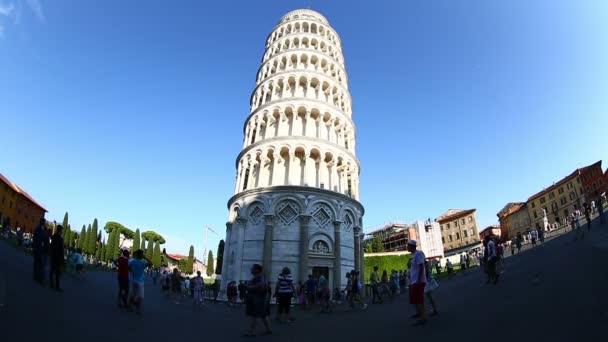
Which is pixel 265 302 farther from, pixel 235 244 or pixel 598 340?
pixel 235 244

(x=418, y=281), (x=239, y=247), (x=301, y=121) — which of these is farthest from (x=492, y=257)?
(x=301, y=121)

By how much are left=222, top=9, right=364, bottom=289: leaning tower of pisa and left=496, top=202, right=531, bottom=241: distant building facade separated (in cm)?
6153

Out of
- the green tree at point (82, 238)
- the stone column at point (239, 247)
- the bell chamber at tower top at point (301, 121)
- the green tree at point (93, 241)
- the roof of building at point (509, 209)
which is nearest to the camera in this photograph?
the stone column at point (239, 247)

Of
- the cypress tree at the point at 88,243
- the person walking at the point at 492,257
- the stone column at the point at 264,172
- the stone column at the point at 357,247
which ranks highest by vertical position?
the stone column at the point at 264,172

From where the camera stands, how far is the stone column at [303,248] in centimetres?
2428

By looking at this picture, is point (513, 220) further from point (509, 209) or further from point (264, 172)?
point (264, 172)

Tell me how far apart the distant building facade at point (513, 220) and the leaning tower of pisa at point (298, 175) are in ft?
202

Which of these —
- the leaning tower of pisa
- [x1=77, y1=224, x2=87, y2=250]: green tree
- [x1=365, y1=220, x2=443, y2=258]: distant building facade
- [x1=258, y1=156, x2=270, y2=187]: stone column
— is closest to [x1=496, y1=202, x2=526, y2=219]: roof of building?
[x1=365, y1=220, x2=443, y2=258]: distant building facade

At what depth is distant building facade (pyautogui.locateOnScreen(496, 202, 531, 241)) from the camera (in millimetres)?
75812

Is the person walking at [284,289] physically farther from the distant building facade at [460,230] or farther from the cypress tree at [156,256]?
the distant building facade at [460,230]

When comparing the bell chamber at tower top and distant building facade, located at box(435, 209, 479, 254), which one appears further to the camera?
distant building facade, located at box(435, 209, 479, 254)

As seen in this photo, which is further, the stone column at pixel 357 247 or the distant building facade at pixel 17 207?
the distant building facade at pixel 17 207

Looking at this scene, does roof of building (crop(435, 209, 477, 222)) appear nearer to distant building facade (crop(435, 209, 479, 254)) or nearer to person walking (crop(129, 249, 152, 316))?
distant building facade (crop(435, 209, 479, 254))

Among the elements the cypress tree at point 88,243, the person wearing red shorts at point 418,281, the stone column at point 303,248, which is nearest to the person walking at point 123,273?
the person wearing red shorts at point 418,281
